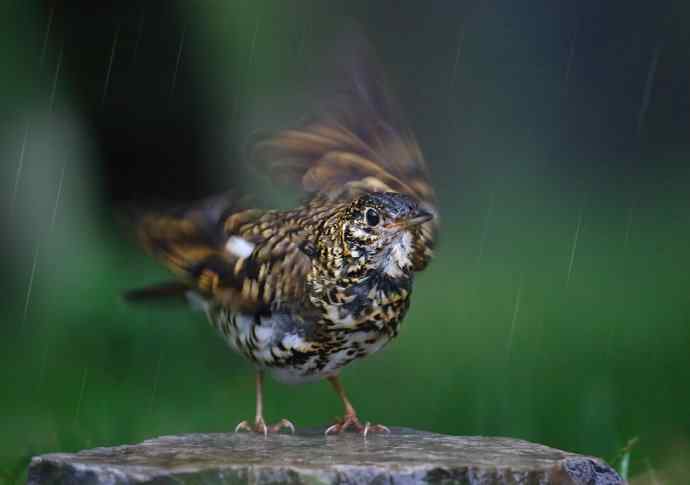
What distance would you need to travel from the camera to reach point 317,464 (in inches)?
132

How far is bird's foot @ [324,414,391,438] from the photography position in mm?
4292

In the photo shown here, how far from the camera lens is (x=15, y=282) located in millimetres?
7035

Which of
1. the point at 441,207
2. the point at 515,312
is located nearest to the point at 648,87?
the point at 441,207

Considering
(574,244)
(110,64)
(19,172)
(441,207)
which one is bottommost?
(19,172)

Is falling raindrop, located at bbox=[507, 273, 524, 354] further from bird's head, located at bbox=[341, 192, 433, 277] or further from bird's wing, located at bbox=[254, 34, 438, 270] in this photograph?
bird's head, located at bbox=[341, 192, 433, 277]

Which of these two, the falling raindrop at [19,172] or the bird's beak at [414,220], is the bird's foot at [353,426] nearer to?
the bird's beak at [414,220]

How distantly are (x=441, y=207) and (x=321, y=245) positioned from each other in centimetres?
521

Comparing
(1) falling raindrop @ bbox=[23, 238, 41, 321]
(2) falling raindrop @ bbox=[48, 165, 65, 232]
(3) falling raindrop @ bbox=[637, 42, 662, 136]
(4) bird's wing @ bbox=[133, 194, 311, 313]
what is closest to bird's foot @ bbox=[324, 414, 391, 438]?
(4) bird's wing @ bbox=[133, 194, 311, 313]

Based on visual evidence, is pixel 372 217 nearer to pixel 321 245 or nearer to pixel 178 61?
pixel 321 245

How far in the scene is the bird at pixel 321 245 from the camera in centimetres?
388

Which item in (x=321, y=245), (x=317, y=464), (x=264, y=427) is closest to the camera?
(x=317, y=464)

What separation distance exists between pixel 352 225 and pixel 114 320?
10.5 ft

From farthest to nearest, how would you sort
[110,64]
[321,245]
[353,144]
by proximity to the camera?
[110,64], [353,144], [321,245]

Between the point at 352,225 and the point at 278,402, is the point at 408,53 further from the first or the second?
the point at 352,225
